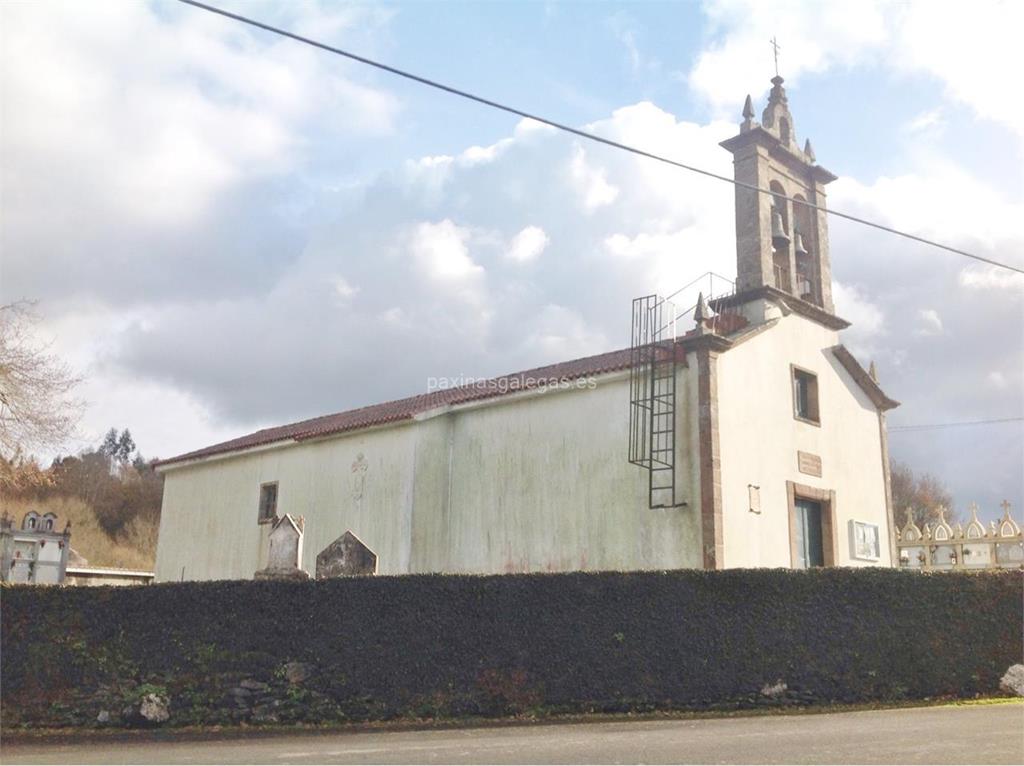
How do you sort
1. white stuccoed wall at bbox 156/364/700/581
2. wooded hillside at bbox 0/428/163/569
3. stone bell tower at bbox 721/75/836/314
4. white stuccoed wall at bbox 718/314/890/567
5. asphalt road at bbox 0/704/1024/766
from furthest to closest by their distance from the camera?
wooded hillside at bbox 0/428/163/569 → stone bell tower at bbox 721/75/836/314 → white stuccoed wall at bbox 156/364/700/581 → white stuccoed wall at bbox 718/314/890/567 → asphalt road at bbox 0/704/1024/766

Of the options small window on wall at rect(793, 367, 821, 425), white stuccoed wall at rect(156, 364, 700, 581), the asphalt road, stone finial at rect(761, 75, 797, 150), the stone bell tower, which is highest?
stone finial at rect(761, 75, 797, 150)

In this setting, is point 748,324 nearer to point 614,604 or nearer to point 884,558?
point 884,558

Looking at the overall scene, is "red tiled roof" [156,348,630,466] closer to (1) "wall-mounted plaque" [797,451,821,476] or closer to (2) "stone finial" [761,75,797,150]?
(1) "wall-mounted plaque" [797,451,821,476]

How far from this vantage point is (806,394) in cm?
2102

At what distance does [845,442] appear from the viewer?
2161cm

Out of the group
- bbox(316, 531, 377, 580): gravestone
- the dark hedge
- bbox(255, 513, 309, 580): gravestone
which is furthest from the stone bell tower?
bbox(255, 513, 309, 580): gravestone

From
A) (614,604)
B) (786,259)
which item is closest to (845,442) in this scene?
(786,259)

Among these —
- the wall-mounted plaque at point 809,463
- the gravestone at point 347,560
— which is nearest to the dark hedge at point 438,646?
the gravestone at point 347,560

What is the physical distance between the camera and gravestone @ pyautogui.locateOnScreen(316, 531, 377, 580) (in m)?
15.0

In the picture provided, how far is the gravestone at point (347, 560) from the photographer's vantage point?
14984 millimetres

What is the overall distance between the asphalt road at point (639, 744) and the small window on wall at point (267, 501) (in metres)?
13.6

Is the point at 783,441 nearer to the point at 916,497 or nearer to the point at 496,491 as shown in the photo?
the point at 496,491

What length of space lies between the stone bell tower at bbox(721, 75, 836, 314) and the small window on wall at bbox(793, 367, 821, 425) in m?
1.87

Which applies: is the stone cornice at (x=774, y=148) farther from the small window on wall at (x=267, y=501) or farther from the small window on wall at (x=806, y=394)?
the small window on wall at (x=267, y=501)
